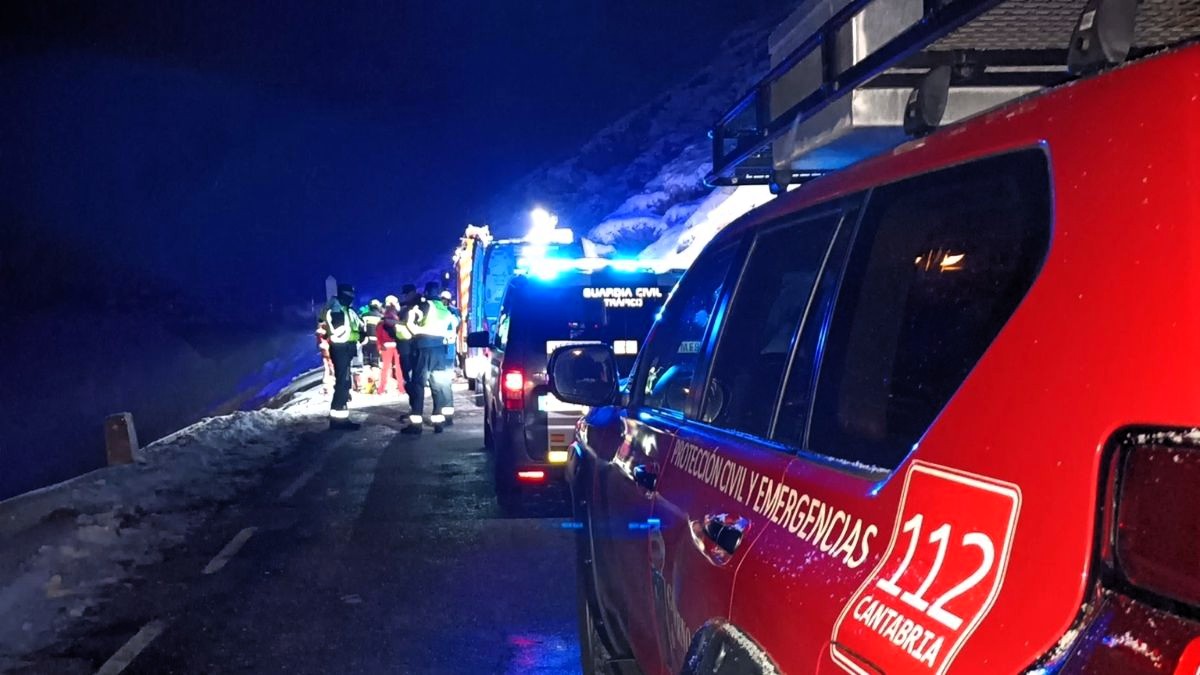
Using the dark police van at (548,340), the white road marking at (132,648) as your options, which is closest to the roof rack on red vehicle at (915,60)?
the white road marking at (132,648)

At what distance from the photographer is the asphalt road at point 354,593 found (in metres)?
4.97

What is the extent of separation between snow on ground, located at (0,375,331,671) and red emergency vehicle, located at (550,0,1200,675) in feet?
14.5

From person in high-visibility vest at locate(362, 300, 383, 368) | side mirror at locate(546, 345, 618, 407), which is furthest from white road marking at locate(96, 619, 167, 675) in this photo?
person in high-visibility vest at locate(362, 300, 383, 368)

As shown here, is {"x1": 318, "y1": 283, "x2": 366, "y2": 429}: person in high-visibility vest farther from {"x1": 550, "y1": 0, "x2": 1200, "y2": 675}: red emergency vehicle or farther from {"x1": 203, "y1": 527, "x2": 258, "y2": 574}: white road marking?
{"x1": 550, "y1": 0, "x2": 1200, "y2": 675}: red emergency vehicle

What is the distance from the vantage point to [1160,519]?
1.13m

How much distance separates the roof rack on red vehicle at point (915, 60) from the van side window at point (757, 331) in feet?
1.56

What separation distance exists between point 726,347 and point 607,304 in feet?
17.8

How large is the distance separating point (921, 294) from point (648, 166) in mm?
56348

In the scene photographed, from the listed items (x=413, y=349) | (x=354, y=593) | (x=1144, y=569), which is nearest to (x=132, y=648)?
(x=354, y=593)

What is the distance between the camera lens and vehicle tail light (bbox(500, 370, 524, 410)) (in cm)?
786

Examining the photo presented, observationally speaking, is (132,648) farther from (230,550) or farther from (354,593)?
(230,550)

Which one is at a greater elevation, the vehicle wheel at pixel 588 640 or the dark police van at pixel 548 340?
the dark police van at pixel 548 340

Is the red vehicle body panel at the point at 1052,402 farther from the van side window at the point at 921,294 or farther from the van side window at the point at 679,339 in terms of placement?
the van side window at the point at 679,339

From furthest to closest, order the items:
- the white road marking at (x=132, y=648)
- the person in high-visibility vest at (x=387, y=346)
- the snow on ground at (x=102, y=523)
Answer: the person in high-visibility vest at (x=387, y=346) < the snow on ground at (x=102, y=523) < the white road marking at (x=132, y=648)
